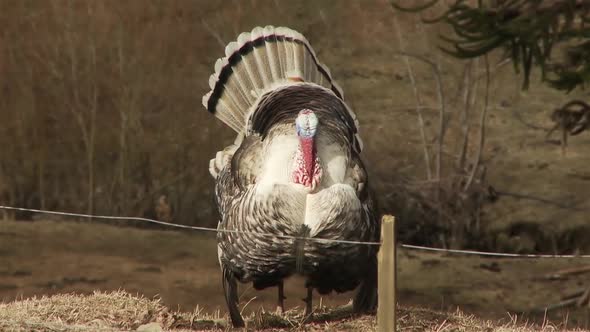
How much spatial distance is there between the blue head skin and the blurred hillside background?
12.8ft

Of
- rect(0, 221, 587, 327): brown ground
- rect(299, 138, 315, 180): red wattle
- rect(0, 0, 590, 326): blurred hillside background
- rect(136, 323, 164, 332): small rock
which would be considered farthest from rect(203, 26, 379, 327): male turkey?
rect(0, 0, 590, 326): blurred hillside background

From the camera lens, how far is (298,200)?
592 cm

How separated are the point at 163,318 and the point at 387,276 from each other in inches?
69.2

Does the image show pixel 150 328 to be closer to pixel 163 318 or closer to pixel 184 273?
pixel 163 318

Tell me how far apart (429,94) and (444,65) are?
11.1 inches

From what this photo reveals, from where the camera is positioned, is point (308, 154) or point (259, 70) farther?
point (259, 70)

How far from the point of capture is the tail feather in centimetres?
717

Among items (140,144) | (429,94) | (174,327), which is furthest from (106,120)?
(174,327)

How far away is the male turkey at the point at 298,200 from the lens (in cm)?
591

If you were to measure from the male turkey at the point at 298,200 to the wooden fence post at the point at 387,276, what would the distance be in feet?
2.60

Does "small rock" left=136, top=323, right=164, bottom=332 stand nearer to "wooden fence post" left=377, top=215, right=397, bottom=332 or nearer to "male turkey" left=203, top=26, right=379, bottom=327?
"male turkey" left=203, top=26, right=379, bottom=327

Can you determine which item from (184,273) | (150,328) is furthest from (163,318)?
(184,273)

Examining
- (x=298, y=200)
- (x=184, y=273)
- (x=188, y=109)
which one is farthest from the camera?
(x=188, y=109)

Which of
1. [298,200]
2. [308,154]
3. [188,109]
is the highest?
[188,109]
